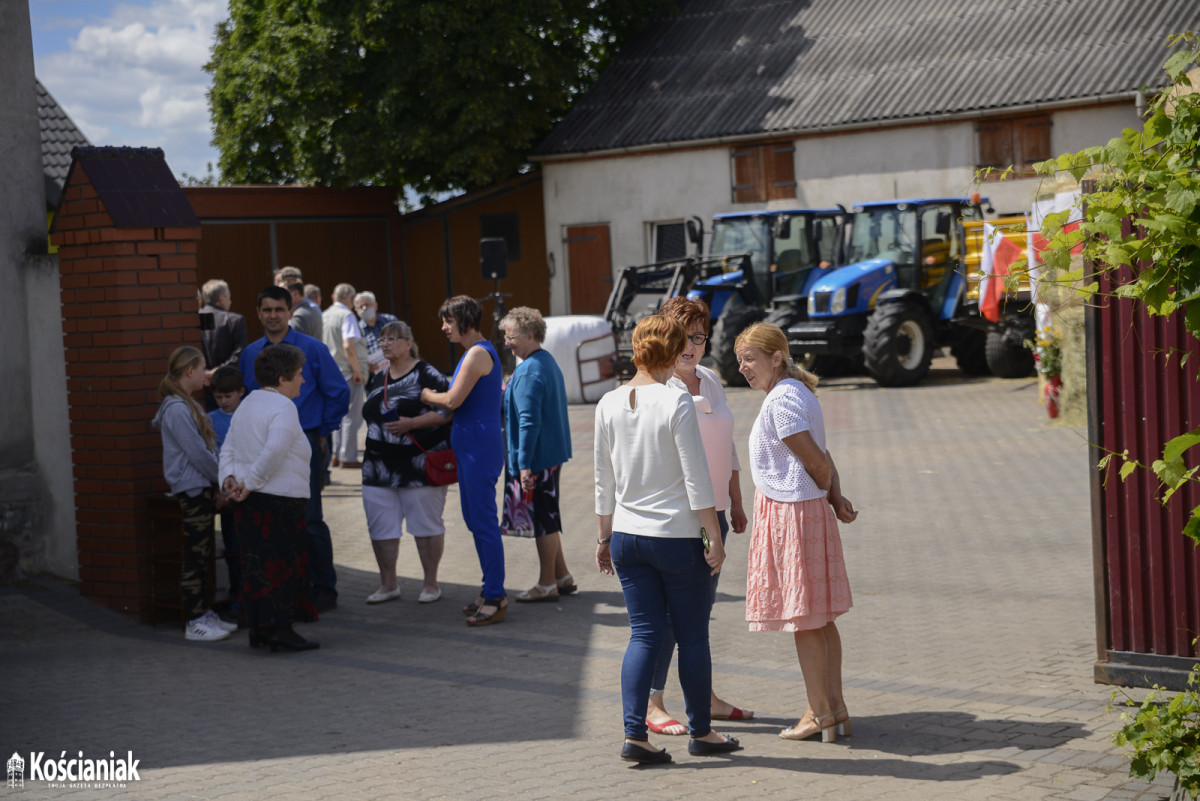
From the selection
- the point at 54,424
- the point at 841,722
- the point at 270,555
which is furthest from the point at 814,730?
the point at 54,424

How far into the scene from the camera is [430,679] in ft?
21.2

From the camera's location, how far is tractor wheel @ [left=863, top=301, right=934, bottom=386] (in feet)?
62.7

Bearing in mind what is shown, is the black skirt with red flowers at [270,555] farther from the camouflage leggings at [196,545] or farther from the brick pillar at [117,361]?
the brick pillar at [117,361]

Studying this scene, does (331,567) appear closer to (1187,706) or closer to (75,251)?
(75,251)

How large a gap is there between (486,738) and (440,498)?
9.03 feet

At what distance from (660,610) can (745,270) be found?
53.8 ft

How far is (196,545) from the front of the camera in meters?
7.39

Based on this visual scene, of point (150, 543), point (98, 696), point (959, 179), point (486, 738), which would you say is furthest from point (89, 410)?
point (959, 179)

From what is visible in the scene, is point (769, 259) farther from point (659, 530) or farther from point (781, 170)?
point (659, 530)

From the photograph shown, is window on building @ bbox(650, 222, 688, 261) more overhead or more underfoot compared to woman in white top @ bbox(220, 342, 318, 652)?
more overhead

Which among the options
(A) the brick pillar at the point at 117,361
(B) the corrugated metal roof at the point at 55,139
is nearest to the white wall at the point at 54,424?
(A) the brick pillar at the point at 117,361

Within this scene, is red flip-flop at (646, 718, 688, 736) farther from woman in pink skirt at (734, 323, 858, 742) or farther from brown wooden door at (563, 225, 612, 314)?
brown wooden door at (563, 225, 612, 314)

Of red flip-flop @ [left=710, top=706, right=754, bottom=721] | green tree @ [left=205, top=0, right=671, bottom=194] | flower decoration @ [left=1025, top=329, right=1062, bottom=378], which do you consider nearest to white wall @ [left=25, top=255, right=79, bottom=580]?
red flip-flop @ [left=710, top=706, right=754, bottom=721]

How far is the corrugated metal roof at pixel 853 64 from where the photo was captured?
23688 mm
